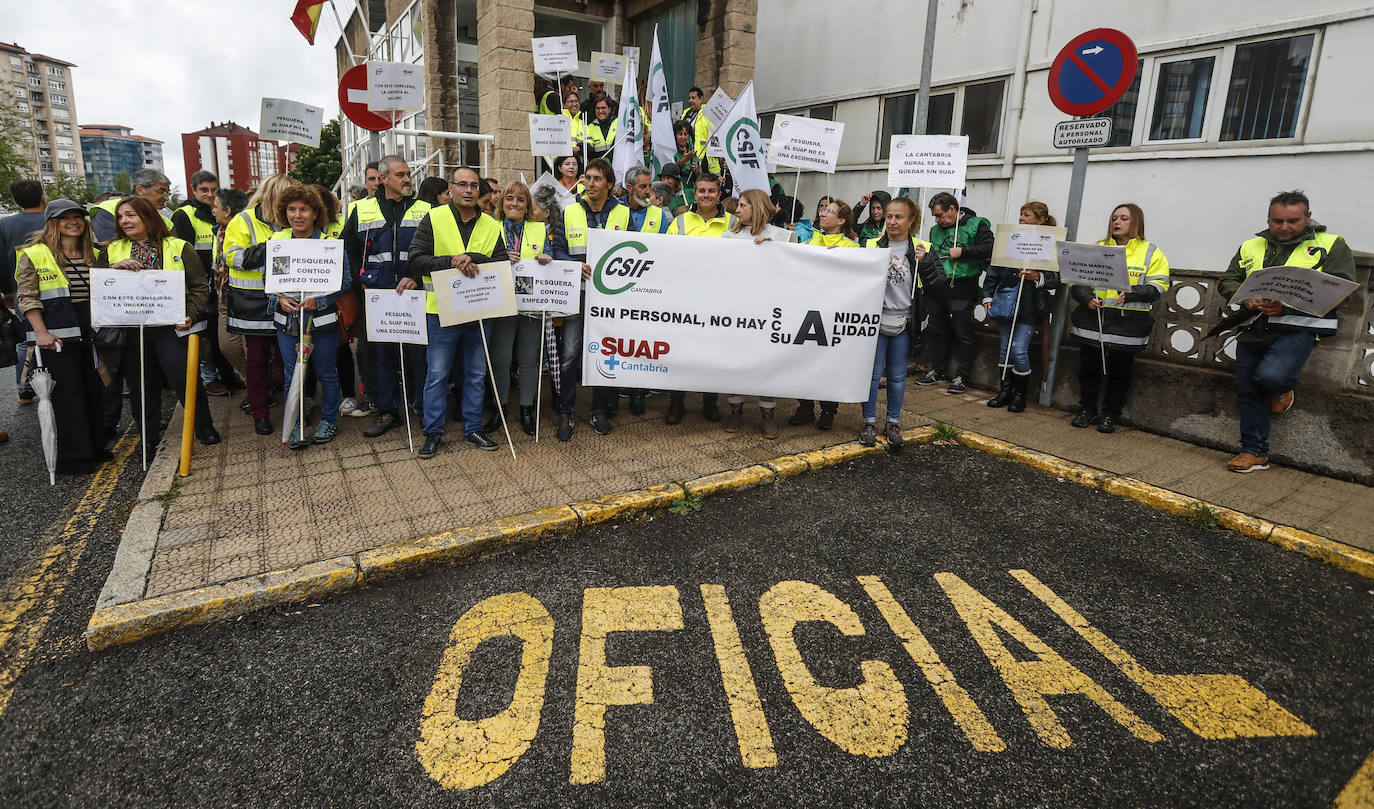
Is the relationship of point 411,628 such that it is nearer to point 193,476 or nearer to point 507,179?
point 193,476

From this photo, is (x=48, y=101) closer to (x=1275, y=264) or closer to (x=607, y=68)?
(x=607, y=68)

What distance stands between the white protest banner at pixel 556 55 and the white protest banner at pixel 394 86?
5.74ft

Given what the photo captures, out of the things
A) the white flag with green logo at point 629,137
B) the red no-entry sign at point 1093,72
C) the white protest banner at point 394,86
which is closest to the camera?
the red no-entry sign at point 1093,72

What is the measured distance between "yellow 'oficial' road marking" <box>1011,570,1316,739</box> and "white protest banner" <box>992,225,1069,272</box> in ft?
13.5

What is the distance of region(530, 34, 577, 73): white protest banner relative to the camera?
370 inches

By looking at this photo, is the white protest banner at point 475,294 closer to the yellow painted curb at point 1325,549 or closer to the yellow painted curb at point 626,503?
the yellow painted curb at point 626,503

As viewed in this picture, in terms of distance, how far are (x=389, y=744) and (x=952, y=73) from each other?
35.6 ft

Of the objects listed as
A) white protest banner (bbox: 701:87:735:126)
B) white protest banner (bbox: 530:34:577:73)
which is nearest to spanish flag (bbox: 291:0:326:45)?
white protest banner (bbox: 530:34:577:73)

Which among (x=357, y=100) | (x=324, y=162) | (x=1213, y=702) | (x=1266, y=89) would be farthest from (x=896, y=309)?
(x=324, y=162)

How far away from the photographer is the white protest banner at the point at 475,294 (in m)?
5.24

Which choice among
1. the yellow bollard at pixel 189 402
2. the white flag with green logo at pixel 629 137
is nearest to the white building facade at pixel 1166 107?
the white flag with green logo at pixel 629 137

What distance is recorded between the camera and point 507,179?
1120 centimetres

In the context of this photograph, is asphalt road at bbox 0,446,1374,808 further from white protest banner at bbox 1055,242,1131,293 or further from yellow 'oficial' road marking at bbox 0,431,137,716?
white protest banner at bbox 1055,242,1131,293

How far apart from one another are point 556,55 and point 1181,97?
23.9 ft
